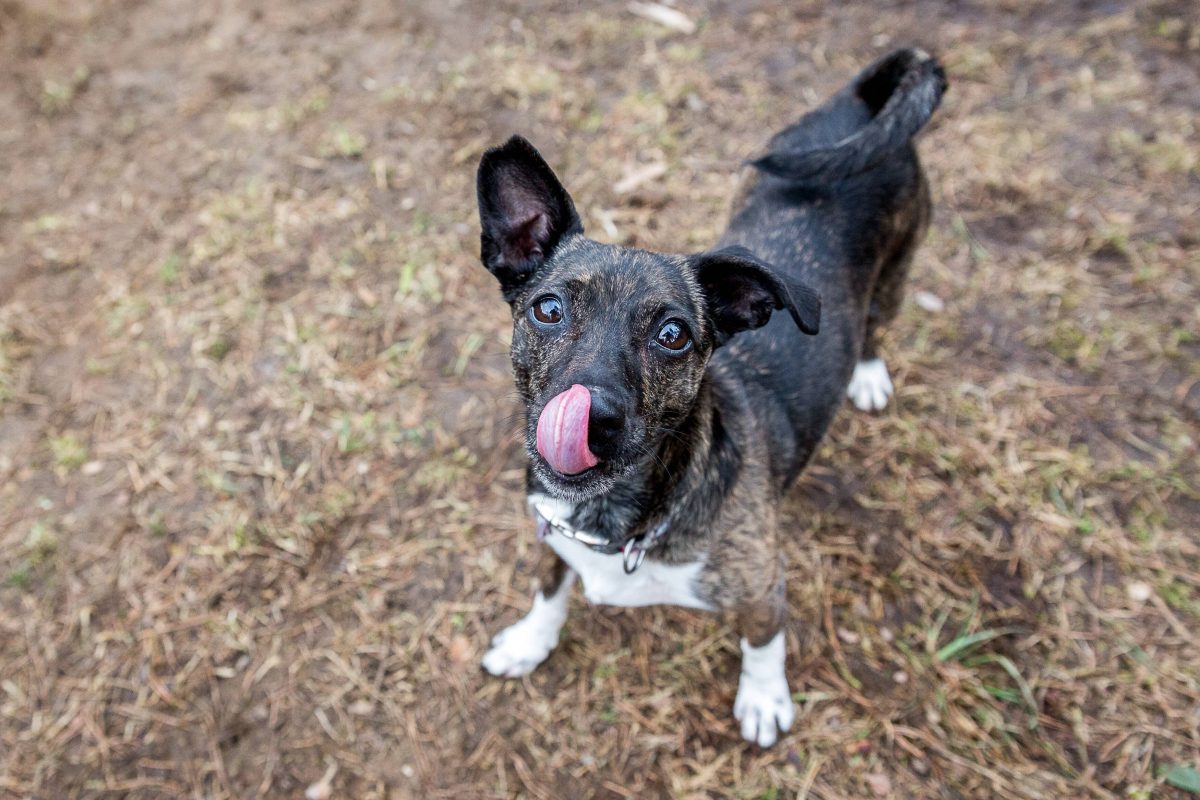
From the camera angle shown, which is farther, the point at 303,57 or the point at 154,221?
the point at 303,57

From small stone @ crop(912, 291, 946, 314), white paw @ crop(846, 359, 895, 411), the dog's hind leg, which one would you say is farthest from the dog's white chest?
small stone @ crop(912, 291, 946, 314)

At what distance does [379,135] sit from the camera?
18.9 ft

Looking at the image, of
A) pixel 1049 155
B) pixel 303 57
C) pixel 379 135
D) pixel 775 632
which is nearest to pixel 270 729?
pixel 775 632

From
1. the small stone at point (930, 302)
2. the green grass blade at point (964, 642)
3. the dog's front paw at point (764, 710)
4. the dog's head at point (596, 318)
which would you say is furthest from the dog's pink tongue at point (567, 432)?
the small stone at point (930, 302)

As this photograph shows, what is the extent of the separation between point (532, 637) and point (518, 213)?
210 centimetres

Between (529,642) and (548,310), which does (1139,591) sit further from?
(548,310)

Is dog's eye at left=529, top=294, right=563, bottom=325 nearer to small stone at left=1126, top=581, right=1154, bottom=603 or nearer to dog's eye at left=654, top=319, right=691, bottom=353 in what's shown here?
dog's eye at left=654, top=319, right=691, bottom=353

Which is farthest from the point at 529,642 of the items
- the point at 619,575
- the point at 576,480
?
the point at 576,480

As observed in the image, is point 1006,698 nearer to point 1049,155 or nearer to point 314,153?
point 1049,155

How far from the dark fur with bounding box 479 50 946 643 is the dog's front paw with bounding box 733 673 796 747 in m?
0.37

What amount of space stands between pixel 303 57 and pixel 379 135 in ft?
4.68

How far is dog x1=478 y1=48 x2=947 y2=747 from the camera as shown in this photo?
236cm

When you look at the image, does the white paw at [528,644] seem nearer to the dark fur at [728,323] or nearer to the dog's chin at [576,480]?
the dark fur at [728,323]

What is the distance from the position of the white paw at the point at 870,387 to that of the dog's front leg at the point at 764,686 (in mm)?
1688
